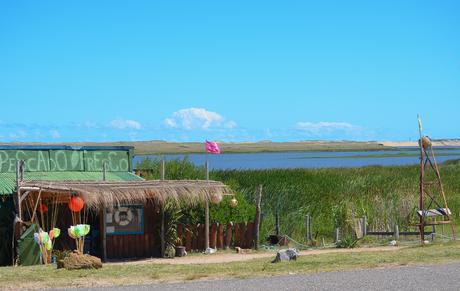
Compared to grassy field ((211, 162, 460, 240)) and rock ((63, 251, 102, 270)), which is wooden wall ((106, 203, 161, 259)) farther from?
rock ((63, 251, 102, 270))

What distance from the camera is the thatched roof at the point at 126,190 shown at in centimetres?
2047

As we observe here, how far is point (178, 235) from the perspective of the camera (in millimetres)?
24922

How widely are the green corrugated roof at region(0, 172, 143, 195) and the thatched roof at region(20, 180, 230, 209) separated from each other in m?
1.00

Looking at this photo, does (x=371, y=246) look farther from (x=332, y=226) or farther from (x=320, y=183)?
(x=320, y=183)

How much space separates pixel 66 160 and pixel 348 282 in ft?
44.0

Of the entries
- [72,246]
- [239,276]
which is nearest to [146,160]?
[72,246]

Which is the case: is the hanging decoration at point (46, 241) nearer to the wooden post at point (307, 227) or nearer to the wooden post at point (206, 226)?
the wooden post at point (206, 226)

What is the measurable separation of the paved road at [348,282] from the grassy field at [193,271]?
72 cm

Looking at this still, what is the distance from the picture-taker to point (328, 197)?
34.3 metres

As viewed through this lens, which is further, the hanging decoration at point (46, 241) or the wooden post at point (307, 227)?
the wooden post at point (307, 227)

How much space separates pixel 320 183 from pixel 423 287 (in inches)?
899

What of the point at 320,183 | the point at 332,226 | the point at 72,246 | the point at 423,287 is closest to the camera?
the point at 423,287

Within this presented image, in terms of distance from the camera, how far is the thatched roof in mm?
20469

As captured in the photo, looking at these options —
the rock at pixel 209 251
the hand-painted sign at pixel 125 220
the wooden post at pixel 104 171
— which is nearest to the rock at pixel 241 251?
the rock at pixel 209 251
